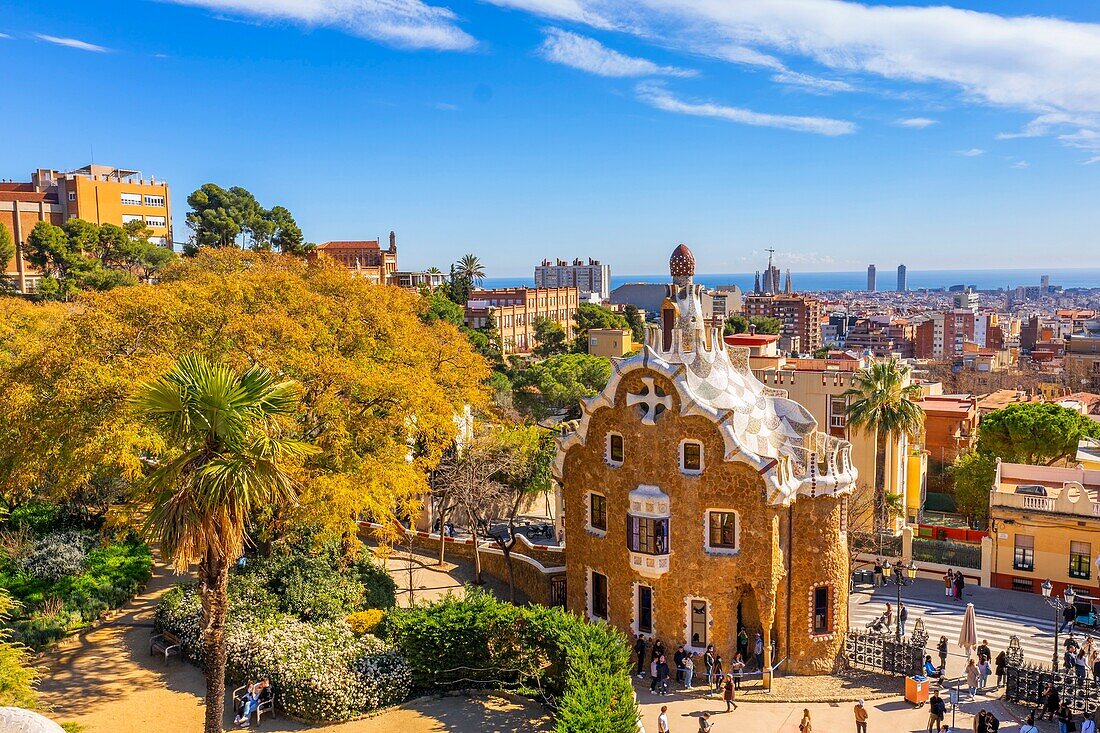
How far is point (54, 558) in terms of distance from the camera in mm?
29328

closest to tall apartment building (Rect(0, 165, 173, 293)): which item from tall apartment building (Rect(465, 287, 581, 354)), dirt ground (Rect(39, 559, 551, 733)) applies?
tall apartment building (Rect(465, 287, 581, 354))

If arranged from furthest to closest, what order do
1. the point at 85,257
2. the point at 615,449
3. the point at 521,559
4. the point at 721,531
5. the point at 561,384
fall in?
the point at 85,257 < the point at 561,384 < the point at 521,559 < the point at 615,449 < the point at 721,531

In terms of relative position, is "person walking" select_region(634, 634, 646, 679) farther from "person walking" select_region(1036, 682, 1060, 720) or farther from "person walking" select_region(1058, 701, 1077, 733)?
"person walking" select_region(1058, 701, 1077, 733)

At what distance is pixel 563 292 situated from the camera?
135750mm

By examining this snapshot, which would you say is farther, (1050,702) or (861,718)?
(1050,702)

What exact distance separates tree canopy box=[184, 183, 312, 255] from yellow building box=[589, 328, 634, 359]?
32.6 meters

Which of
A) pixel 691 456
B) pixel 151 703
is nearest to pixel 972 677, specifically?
pixel 691 456

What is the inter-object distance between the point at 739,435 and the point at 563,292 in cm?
10943

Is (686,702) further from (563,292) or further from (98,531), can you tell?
(563,292)

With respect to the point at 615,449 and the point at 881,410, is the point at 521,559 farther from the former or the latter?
the point at 881,410

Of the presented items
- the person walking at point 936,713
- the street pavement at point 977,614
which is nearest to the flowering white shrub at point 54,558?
the person walking at point 936,713

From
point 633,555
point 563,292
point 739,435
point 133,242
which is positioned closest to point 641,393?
point 739,435

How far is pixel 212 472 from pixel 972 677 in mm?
23373

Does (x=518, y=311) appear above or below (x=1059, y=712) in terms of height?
above
